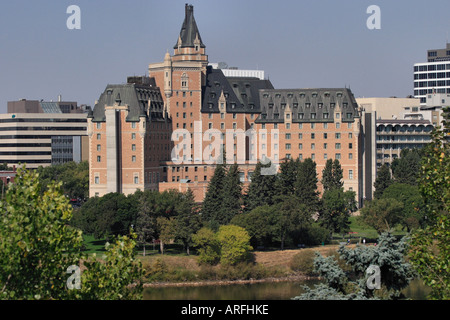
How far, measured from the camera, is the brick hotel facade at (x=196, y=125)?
12938 cm

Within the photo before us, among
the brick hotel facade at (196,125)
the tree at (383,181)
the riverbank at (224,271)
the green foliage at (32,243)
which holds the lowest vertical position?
the riverbank at (224,271)

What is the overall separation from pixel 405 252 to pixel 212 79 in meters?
105

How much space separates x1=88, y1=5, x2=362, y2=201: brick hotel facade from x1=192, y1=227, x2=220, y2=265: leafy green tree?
35449 millimetres

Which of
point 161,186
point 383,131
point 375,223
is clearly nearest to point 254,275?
point 375,223

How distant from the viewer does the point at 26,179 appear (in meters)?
34.0

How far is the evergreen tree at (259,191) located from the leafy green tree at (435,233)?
74.9 metres

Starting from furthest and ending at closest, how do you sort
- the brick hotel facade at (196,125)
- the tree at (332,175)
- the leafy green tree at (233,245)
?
the brick hotel facade at (196,125)
the tree at (332,175)
the leafy green tree at (233,245)

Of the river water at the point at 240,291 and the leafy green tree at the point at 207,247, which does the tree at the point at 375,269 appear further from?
the leafy green tree at the point at 207,247

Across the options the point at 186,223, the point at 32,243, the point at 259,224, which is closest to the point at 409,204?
the point at 259,224

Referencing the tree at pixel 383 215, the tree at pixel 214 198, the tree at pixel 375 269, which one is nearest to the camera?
the tree at pixel 375 269

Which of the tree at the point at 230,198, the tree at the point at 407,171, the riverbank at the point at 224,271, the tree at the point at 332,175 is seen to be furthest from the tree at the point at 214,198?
the tree at the point at 407,171

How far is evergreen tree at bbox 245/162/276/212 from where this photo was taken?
113 metres

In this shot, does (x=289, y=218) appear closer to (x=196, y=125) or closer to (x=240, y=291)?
(x=240, y=291)

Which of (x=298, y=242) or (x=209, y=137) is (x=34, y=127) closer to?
(x=209, y=137)
